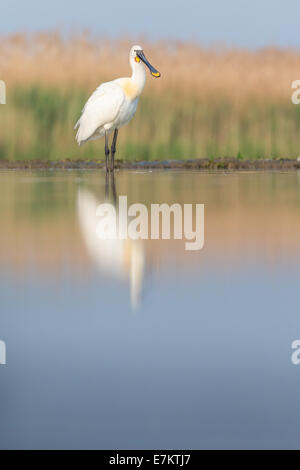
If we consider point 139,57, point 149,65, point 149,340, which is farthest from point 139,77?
Answer: point 149,340

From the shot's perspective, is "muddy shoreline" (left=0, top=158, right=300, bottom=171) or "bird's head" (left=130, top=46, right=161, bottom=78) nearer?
"muddy shoreline" (left=0, top=158, right=300, bottom=171)

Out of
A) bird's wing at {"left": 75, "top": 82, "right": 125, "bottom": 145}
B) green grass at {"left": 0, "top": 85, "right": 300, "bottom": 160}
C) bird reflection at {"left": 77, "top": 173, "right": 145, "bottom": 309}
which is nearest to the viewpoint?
bird reflection at {"left": 77, "top": 173, "right": 145, "bottom": 309}

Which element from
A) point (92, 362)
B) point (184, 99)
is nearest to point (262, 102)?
point (184, 99)

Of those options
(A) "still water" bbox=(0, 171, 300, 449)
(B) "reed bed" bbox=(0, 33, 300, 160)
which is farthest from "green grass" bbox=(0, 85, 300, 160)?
(A) "still water" bbox=(0, 171, 300, 449)

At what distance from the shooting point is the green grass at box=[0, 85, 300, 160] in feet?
38.9

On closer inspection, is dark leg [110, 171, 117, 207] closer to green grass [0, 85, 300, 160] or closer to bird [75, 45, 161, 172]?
bird [75, 45, 161, 172]

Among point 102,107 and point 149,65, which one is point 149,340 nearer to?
point 102,107

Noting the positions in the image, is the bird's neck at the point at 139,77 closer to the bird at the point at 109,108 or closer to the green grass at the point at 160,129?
the bird at the point at 109,108

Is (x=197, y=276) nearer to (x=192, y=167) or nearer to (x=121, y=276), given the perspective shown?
(x=121, y=276)

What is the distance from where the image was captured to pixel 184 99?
12383 millimetres

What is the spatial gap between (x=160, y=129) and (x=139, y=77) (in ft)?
3.52

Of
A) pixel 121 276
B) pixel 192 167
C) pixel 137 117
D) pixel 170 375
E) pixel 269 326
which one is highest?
pixel 137 117

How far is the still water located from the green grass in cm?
764
